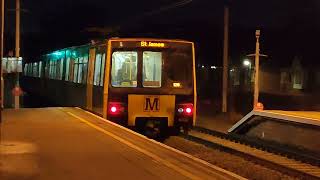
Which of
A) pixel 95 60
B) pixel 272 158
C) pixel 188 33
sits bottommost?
pixel 272 158

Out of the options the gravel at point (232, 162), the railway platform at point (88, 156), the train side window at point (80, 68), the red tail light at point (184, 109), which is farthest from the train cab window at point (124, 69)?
the train side window at point (80, 68)

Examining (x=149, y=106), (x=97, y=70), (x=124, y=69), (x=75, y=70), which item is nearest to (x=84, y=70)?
(x=75, y=70)

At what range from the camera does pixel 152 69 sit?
58.1ft

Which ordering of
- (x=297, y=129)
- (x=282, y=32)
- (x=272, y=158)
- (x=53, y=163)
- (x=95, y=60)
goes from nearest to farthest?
(x=53, y=163) < (x=272, y=158) < (x=297, y=129) < (x=95, y=60) < (x=282, y=32)

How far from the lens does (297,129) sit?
15.6 metres

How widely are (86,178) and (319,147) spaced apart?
8.14 metres

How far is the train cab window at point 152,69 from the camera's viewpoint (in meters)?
17.4

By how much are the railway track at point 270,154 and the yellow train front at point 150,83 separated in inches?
53.2

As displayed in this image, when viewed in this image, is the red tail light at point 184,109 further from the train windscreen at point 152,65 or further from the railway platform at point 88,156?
the railway platform at point 88,156

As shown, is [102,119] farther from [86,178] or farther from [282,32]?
[282,32]

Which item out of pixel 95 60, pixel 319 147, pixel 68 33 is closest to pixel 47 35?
pixel 68 33

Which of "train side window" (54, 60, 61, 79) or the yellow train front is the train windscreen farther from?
"train side window" (54, 60, 61, 79)

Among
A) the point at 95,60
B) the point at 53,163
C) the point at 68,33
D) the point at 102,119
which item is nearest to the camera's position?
the point at 53,163

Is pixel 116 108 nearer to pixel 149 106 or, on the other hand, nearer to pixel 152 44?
pixel 149 106
